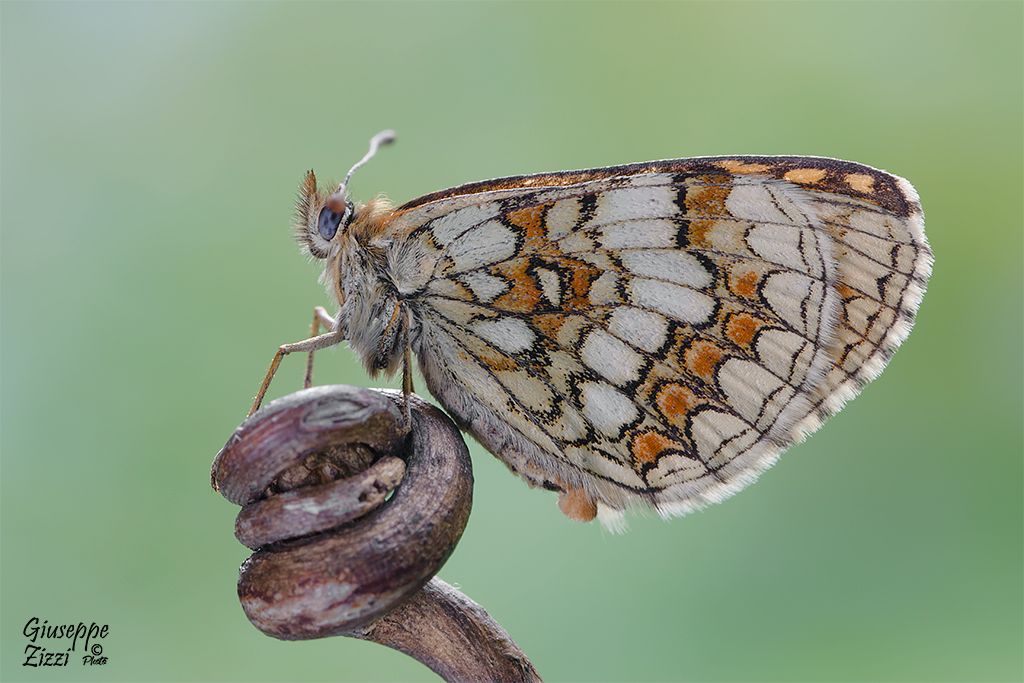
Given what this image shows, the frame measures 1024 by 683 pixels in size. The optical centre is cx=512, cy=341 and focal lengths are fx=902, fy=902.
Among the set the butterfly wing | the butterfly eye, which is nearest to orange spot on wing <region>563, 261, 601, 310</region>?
the butterfly wing

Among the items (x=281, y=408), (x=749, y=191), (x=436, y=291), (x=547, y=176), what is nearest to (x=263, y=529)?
(x=281, y=408)

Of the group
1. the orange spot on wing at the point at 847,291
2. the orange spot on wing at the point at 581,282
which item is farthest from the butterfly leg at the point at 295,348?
the orange spot on wing at the point at 847,291

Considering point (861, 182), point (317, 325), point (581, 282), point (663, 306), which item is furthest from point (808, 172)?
point (317, 325)

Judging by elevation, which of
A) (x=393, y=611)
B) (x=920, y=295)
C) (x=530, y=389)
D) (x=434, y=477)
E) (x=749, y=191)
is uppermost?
(x=749, y=191)

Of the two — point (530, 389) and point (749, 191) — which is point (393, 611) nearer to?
point (530, 389)

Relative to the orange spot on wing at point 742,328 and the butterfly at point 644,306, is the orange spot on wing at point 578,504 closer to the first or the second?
the butterfly at point 644,306

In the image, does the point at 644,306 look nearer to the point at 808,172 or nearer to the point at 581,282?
the point at 581,282
